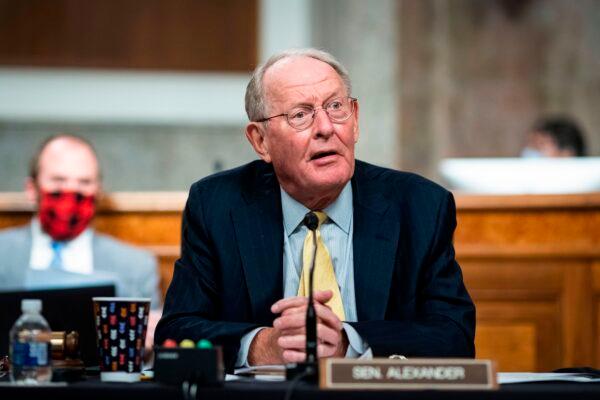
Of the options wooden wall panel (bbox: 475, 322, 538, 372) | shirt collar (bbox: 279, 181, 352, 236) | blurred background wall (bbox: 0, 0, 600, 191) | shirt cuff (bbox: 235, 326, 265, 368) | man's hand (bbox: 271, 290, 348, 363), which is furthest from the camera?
blurred background wall (bbox: 0, 0, 600, 191)

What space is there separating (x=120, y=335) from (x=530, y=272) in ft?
8.34

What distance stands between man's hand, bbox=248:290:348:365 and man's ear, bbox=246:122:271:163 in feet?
1.95

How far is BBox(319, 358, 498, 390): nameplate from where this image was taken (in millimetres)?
1744

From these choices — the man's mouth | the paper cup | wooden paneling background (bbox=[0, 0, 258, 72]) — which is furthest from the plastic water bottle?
wooden paneling background (bbox=[0, 0, 258, 72])

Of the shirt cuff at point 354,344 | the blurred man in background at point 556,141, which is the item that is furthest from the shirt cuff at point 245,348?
the blurred man in background at point 556,141

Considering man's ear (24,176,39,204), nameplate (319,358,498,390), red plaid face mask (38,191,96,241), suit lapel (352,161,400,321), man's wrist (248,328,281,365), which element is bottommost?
nameplate (319,358,498,390)

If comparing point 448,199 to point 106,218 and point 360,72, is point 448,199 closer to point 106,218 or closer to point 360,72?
point 106,218

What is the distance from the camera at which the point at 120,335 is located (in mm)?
2002

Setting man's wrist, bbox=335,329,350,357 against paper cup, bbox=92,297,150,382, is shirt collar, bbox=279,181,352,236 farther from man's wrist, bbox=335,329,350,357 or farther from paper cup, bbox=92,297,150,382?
paper cup, bbox=92,297,150,382

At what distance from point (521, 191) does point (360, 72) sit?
305 cm

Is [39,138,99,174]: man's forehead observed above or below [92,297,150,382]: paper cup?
above

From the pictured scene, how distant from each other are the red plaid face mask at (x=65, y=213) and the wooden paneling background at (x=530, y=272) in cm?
32

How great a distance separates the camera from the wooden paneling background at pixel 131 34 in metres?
7.27

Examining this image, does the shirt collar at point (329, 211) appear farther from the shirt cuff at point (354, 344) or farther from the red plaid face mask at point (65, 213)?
the red plaid face mask at point (65, 213)
